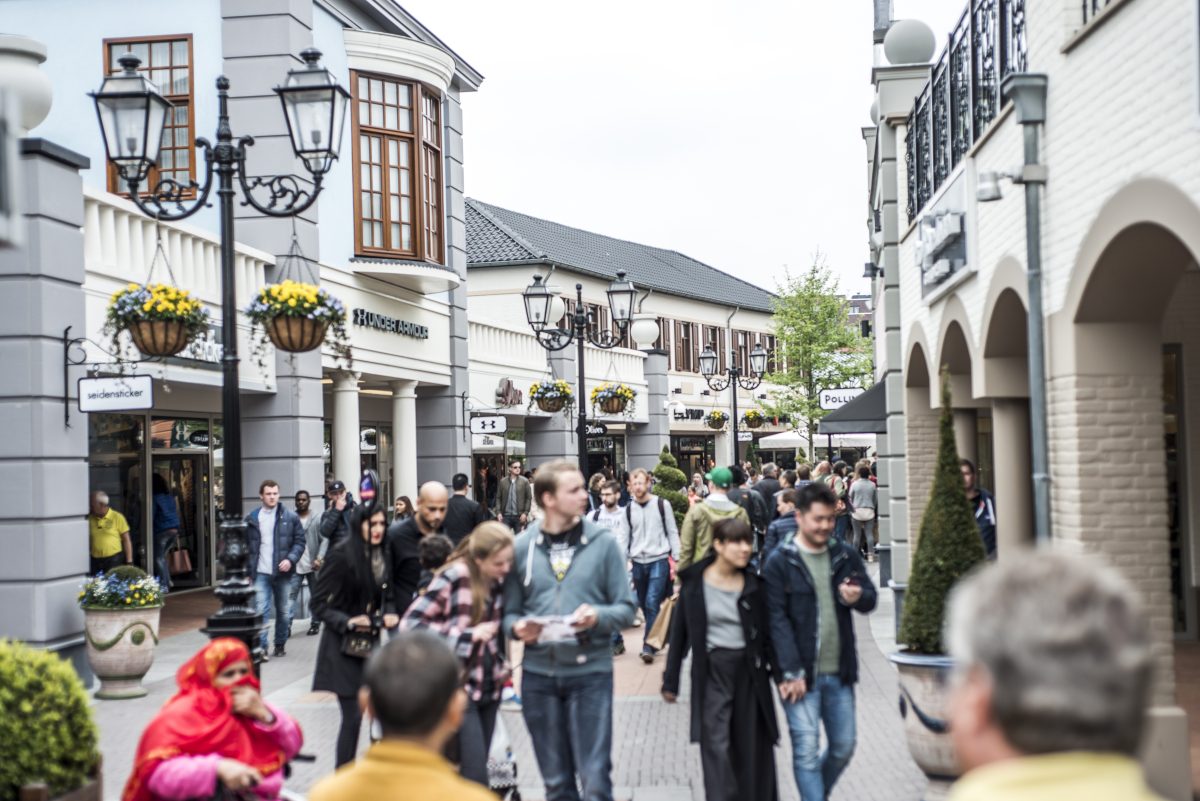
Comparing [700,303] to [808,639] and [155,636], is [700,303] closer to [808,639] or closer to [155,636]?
[155,636]

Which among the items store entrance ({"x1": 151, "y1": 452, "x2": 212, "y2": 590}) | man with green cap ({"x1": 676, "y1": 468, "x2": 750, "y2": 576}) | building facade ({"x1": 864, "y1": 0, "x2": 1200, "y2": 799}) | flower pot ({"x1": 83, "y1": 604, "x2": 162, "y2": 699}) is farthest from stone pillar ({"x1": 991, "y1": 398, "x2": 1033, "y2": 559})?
store entrance ({"x1": 151, "y1": 452, "x2": 212, "y2": 590})

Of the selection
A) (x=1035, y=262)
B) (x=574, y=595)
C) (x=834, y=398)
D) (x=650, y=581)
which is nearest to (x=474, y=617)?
(x=574, y=595)

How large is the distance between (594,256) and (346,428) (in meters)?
30.0

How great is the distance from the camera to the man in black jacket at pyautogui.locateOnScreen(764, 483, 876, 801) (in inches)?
273

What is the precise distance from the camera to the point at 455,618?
6633 millimetres

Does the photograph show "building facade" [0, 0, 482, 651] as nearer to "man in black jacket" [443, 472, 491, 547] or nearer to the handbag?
the handbag

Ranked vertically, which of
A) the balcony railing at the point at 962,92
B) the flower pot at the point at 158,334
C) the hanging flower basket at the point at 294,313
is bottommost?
the flower pot at the point at 158,334

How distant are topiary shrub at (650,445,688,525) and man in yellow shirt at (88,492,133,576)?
640 centimetres

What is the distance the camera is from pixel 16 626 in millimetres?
12273

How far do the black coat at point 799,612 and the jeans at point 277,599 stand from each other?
888 cm

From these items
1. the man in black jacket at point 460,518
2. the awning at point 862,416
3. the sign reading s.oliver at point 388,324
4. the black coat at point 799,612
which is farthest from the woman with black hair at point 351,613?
the sign reading s.oliver at point 388,324

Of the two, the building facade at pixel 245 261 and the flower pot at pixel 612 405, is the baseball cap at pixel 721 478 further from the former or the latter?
the flower pot at pixel 612 405

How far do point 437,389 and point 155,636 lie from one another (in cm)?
1299

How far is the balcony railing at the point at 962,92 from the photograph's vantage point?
32.9 feet
